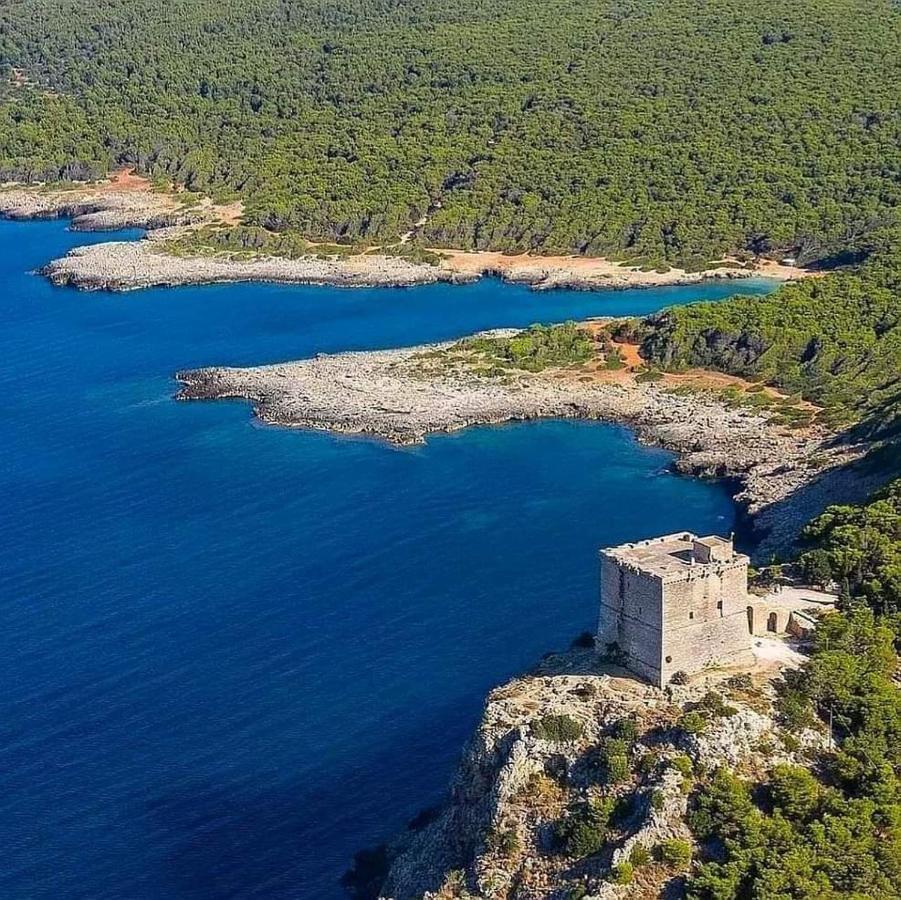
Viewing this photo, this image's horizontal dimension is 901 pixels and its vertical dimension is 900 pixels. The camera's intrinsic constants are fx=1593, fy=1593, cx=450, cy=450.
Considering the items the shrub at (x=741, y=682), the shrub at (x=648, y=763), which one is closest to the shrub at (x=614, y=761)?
the shrub at (x=648, y=763)

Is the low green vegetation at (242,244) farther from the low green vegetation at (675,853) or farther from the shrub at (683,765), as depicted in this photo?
the low green vegetation at (675,853)

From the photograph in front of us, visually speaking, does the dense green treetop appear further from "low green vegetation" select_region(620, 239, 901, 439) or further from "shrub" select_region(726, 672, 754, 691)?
"shrub" select_region(726, 672, 754, 691)

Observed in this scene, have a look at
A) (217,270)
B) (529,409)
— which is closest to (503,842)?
(529,409)

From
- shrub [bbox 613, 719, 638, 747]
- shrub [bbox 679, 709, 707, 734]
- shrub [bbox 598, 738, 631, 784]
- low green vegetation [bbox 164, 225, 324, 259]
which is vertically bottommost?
low green vegetation [bbox 164, 225, 324, 259]

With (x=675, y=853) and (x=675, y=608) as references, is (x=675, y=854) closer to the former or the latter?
(x=675, y=853)

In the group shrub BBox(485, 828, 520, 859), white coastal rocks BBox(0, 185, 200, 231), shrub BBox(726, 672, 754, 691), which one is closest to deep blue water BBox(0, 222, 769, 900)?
shrub BBox(485, 828, 520, 859)

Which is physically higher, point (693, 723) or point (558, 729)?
point (693, 723)
